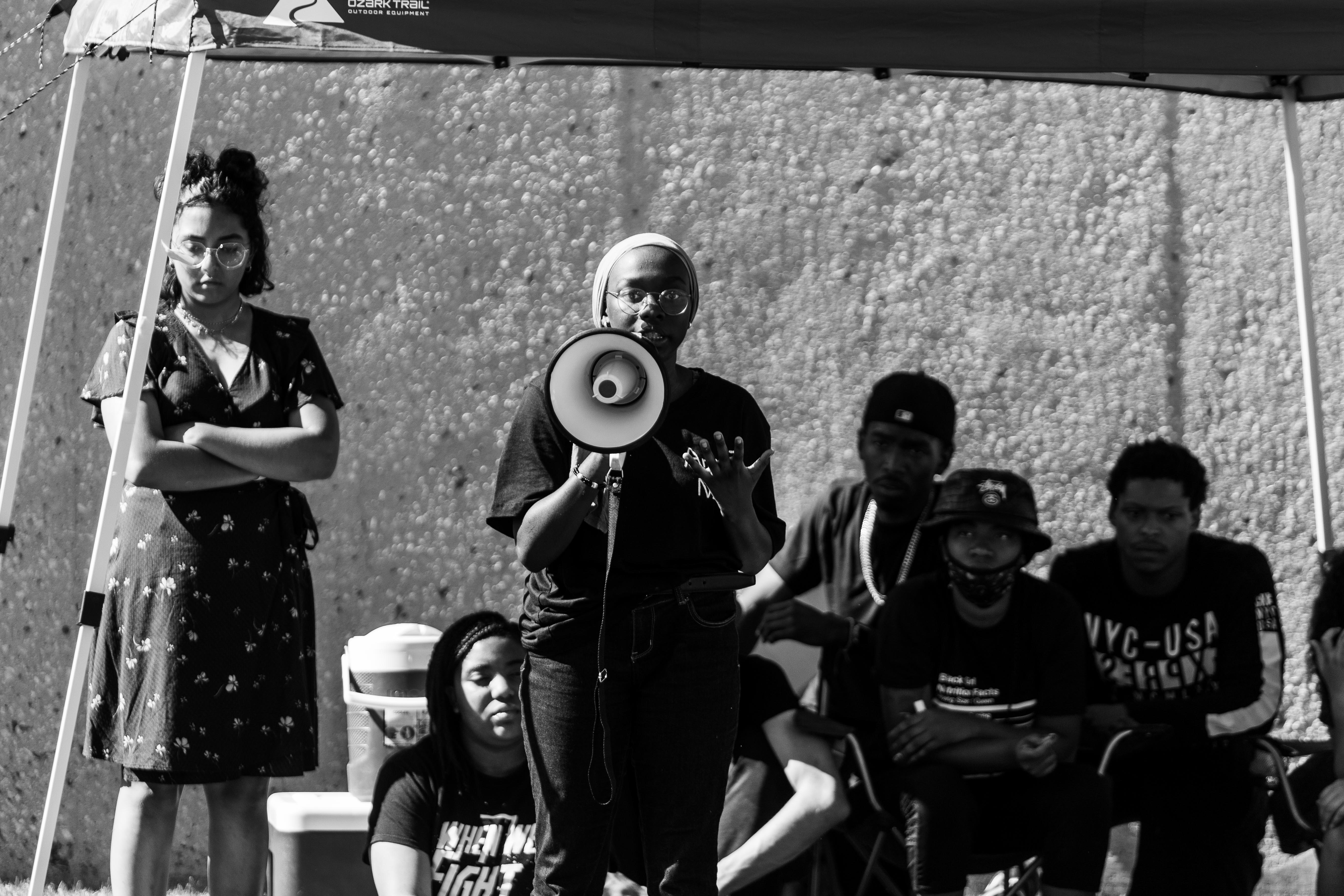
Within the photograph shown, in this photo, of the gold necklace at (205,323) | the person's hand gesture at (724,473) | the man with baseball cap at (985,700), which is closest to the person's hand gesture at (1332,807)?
the man with baseball cap at (985,700)

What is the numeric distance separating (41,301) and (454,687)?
4.33 feet

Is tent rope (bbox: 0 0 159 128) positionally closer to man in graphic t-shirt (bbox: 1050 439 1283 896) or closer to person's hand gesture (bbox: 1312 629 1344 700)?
man in graphic t-shirt (bbox: 1050 439 1283 896)

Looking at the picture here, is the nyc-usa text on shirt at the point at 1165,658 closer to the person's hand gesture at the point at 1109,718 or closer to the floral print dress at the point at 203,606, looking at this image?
the person's hand gesture at the point at 1109,718

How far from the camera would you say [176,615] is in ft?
10.9

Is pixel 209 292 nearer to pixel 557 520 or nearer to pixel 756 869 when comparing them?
pixel 557 520

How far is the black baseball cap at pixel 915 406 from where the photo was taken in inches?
163

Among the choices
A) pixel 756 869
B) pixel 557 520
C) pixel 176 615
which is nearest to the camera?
pixel 557 520

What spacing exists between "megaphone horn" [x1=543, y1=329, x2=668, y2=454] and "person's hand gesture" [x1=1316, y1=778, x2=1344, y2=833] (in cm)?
233

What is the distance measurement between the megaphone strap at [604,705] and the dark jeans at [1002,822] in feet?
4.36

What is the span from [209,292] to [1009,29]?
1.80 m

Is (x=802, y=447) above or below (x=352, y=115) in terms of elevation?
below

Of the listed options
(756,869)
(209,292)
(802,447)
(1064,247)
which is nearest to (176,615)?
(209,292)

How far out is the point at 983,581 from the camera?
12.8ft

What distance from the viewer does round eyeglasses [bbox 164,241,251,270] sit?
3.41 m
